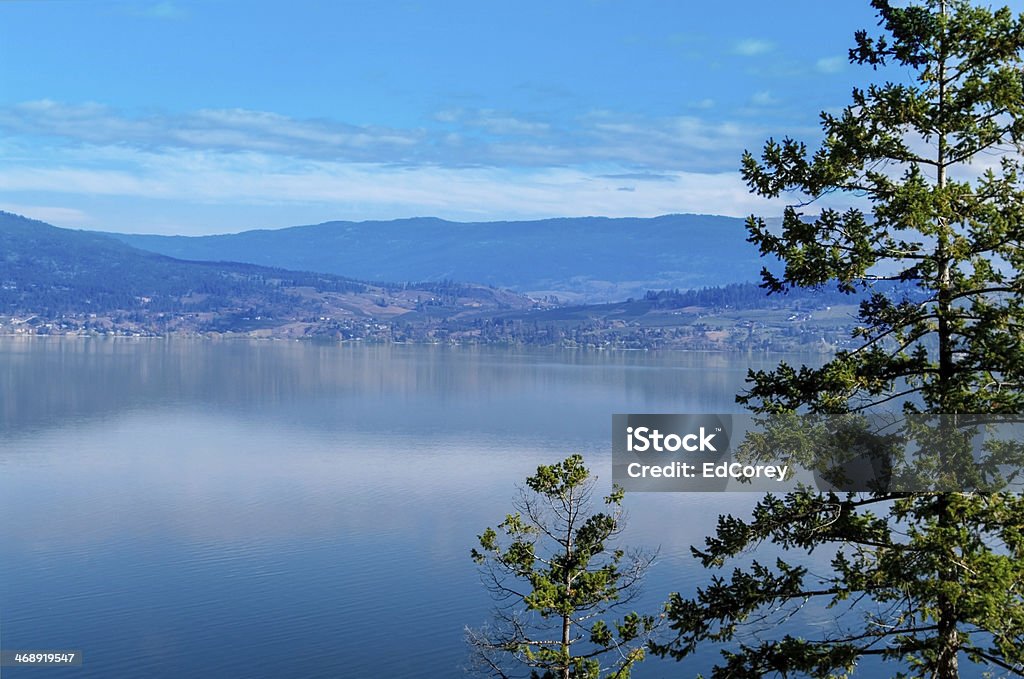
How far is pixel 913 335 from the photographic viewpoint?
41.9 ft

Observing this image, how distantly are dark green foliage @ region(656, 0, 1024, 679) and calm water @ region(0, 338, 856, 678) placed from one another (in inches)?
717

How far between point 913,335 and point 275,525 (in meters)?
38.7

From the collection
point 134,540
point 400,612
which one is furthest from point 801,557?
point 134,540

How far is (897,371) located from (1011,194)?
231cm

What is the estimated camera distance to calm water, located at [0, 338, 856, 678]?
3222 cm

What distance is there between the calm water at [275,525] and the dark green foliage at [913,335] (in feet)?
59.7

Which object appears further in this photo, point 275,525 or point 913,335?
point 275,525

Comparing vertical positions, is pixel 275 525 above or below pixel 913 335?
below

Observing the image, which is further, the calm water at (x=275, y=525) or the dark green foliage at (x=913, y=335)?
the calm water at (x=275, y=525)

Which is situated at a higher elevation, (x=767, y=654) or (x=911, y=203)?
(x=911, y=203)

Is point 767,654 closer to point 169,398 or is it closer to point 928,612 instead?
point 928,612

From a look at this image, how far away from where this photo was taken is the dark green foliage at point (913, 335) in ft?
39.2

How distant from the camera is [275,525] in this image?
47.9 metres

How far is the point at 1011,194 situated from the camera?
12594 millimetres
